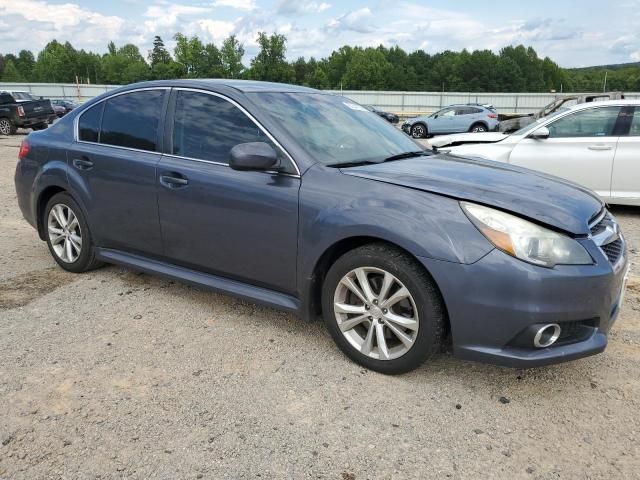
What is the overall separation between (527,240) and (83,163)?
3398 mm

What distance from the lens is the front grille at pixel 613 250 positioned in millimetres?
2842

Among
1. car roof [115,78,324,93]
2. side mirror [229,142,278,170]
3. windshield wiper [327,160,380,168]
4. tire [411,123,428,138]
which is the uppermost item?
car roof [115,78,324,93]

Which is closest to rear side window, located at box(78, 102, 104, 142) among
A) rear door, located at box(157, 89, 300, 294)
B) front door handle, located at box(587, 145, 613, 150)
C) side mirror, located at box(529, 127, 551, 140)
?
rear door, located at box(157, 89, 300, 294)

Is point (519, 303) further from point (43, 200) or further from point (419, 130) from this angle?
point (419, 130)

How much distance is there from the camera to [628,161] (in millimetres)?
6941

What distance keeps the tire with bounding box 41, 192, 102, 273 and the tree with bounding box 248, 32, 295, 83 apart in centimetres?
8821

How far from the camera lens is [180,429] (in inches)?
102

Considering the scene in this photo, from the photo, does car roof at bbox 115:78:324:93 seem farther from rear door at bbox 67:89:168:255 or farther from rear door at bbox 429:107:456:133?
rear door at bbox 429:107:456:133

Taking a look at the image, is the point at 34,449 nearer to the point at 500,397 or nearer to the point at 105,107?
the point at 500,397

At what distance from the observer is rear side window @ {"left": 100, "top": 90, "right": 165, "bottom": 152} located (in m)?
3.96

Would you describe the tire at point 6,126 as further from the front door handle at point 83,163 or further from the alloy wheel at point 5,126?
the front door handle at point 83,163

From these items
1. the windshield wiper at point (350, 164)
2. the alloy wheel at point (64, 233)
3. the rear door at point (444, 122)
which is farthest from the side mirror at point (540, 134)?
the rear door at point (444, 122)

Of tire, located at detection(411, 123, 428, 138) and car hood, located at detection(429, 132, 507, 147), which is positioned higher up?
car hood, located at detection(429, 132, 507, 147)

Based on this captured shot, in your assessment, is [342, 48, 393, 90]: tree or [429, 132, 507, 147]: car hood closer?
[429, 132, 507, 147]: car hood
